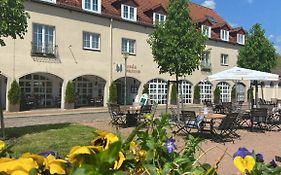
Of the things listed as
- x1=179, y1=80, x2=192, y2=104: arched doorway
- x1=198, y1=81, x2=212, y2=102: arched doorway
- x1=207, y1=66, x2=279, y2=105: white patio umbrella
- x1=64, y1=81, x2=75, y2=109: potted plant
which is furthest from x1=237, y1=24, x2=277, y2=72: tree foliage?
x1=64, y1=81, x2=75, y2=109: potted plant

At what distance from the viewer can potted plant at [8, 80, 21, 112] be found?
21.0 meters

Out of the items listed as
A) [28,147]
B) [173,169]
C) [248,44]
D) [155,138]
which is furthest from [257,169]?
[248,44]

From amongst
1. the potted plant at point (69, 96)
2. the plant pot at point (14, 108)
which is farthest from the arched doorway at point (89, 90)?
the plant pot at point (14, 108)

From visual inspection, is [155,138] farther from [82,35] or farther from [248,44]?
[248,44]

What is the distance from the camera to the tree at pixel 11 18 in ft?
30.8

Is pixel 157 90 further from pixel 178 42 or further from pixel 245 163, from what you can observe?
pixel 245 163

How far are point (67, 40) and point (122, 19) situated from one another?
490 centimetres

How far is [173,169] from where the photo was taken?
1.38 metres

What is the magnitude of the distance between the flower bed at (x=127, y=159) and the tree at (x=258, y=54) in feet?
88.1

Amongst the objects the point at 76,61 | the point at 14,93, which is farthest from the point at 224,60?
the point at 14,93

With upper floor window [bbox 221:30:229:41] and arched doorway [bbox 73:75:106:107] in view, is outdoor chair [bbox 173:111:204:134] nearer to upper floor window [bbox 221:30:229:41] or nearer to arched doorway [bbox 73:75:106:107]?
arched doorway [bbox 73:75:106:107]

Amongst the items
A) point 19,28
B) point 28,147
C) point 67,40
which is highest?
point 67,40

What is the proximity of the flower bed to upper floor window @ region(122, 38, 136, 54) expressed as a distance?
84.1ft

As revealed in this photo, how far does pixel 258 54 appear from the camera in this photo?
27562mm
